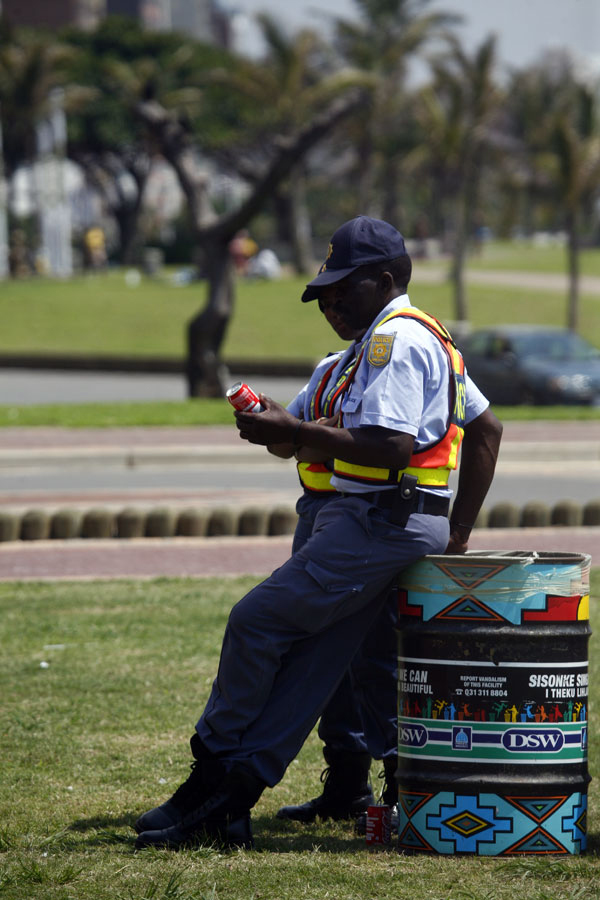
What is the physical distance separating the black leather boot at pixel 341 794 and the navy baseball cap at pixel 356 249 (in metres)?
1.48

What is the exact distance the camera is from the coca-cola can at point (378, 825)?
4.10m

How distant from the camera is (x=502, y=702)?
381cm

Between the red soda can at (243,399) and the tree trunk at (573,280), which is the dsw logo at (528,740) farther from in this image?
the tree trunk at (573,280)

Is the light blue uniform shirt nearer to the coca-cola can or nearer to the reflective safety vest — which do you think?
the reflective safety vest

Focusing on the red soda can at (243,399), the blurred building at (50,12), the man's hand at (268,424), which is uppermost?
the blurred building at (50,12)

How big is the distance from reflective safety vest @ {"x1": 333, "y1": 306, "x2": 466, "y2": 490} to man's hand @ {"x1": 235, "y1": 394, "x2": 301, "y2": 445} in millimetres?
211

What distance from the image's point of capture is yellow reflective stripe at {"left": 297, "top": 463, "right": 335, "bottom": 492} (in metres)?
4.29

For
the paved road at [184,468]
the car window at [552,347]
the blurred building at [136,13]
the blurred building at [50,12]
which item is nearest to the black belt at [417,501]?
the paved road at [184,468]

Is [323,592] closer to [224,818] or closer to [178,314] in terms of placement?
[224,818]

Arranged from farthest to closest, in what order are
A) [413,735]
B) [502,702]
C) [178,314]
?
[178,314], [413,735], [502,702]

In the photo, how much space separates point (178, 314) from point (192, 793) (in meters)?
33.7

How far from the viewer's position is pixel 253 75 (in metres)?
43.3

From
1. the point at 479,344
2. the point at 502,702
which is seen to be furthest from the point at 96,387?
the point at 502,702

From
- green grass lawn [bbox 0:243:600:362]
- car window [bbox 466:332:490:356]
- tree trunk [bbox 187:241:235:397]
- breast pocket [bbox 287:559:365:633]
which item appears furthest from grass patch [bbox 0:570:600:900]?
green grass lawn [bbox 0:243:600:362]
